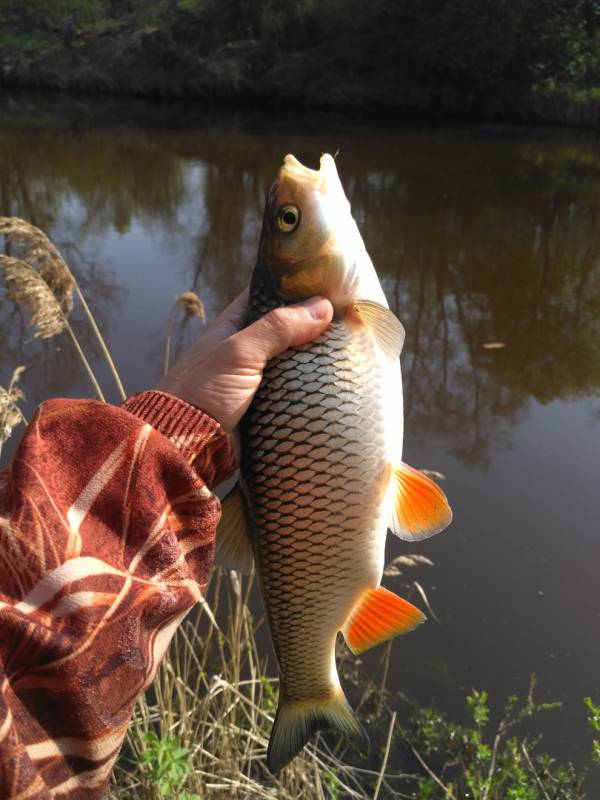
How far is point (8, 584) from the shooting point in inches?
39.2

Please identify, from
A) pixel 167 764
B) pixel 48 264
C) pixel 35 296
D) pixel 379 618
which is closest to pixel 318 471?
pixel 379 618

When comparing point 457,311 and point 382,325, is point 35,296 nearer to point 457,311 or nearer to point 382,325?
point 382,325

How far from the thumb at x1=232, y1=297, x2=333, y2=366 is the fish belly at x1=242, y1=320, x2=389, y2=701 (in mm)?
28

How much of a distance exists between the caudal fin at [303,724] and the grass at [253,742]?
61 centimetres

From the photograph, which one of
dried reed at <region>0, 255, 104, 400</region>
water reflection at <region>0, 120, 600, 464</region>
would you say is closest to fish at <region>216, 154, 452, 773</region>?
dried reed at <region>0, 255, 104, 400</region>

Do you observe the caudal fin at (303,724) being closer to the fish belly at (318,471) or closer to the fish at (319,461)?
the fish at (319,461)

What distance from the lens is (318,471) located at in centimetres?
140

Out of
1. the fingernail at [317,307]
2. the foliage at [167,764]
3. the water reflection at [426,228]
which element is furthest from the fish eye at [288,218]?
the water reflection at [426,228]

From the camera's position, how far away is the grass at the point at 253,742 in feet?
7.54

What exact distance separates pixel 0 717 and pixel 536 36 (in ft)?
74.8

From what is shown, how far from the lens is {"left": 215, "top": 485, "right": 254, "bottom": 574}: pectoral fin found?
1.53 meters

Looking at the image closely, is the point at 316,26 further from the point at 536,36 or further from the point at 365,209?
the point at 365,209

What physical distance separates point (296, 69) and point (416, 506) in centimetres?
2658

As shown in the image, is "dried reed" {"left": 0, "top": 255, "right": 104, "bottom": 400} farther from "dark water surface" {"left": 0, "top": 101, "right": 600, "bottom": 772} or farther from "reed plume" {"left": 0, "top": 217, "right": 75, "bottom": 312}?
"dark water surface" {"left": 0, "top": 101, "right": 600, "bottom": 772}
